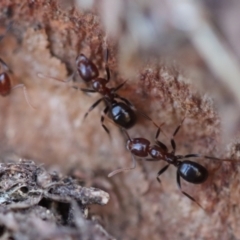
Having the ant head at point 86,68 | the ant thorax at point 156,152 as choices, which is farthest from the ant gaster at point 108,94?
the ant thorax at point 156,152

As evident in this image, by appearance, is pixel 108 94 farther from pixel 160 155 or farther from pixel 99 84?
pixel 160 155

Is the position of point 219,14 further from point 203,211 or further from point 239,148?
point 203,211

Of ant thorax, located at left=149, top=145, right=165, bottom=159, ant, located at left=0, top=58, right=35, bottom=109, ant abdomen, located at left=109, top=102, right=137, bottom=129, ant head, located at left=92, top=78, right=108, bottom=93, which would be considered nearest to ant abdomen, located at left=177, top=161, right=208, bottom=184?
ant thorax, located at left=149, top=145, right=165, bottom=159

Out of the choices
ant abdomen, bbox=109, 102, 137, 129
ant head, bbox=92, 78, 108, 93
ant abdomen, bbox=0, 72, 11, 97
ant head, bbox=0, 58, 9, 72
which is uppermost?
ant head, bbox=0, 58, 9, 72

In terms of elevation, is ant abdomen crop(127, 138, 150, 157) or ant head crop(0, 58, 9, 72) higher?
ant head crop(0, 58, 9, 72)

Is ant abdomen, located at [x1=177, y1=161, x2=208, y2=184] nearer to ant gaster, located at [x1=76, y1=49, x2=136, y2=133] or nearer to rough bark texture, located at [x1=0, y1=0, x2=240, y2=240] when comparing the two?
rough bark texture, located at [x1=0, y1=0, x2=240, y2=240]

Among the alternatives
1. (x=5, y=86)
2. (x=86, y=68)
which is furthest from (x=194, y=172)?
(x=5, y=86)
